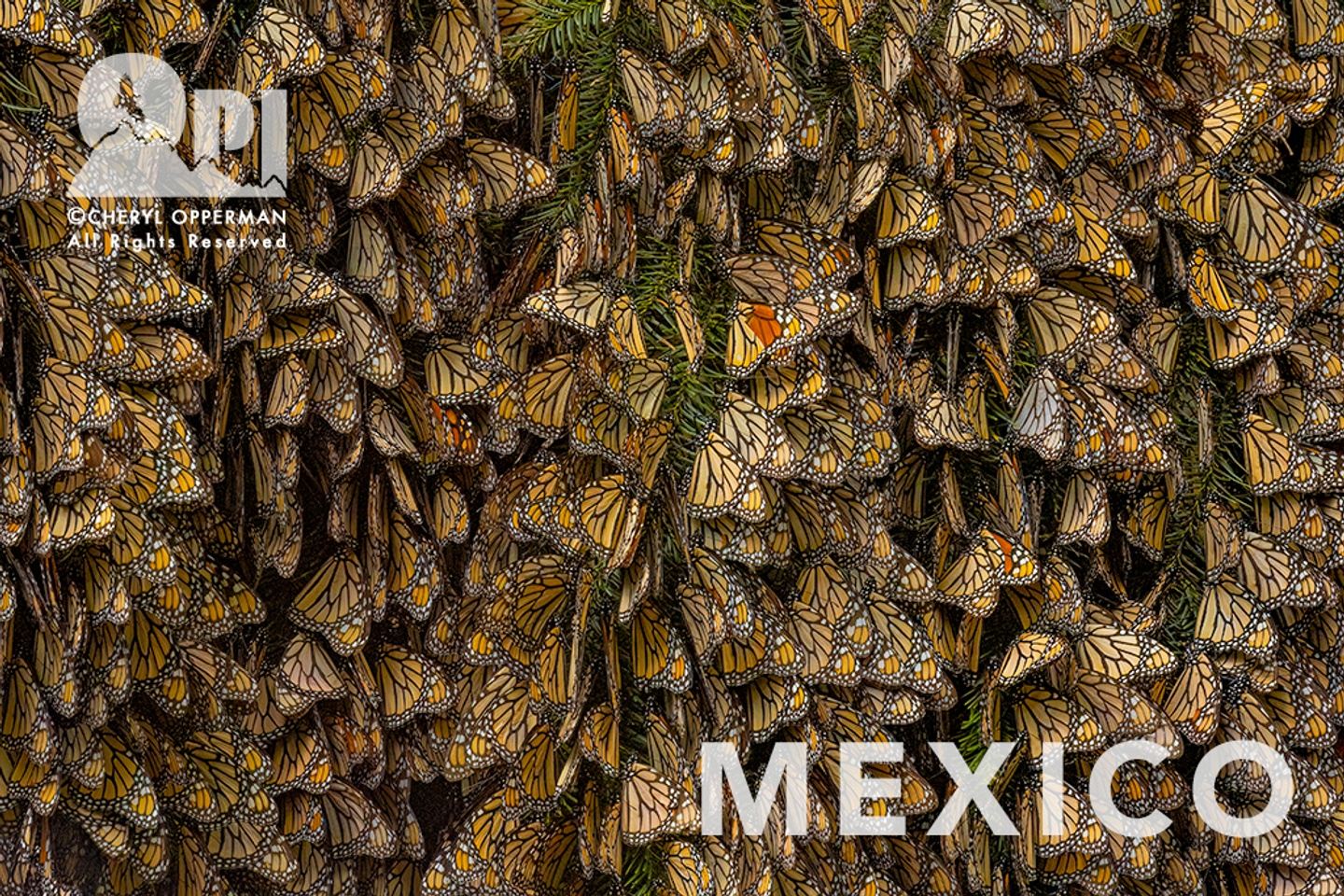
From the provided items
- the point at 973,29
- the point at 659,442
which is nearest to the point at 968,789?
the point at 659,442

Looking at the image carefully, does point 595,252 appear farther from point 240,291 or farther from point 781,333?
point 240,291

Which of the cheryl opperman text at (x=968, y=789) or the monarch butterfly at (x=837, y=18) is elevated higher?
the monarch butterfly at (x=837, y=18)

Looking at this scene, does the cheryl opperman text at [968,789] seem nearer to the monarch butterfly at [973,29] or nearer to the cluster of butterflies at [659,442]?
the cluster of butterflies at [659,442]

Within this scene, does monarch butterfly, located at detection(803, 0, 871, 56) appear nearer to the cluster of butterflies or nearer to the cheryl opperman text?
the cluster of butterflies

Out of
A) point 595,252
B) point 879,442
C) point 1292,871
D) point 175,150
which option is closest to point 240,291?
point 175,150

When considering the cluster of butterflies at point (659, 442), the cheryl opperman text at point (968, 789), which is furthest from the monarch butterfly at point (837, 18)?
the cheryl opperman text at point (968, 789)

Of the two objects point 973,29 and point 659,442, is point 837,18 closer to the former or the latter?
point 973,29
